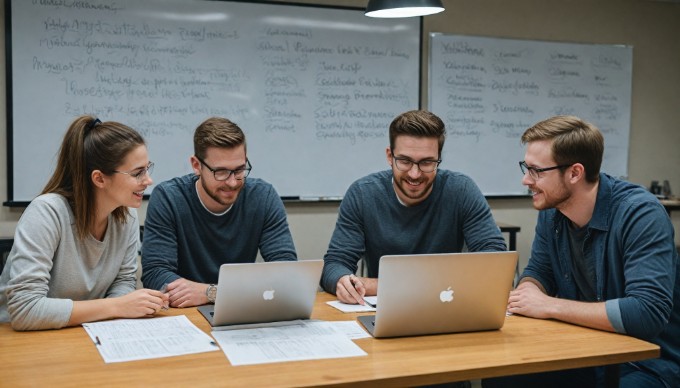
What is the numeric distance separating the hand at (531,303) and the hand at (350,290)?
45 cm

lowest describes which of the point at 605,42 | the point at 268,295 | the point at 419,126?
the point at 268,295

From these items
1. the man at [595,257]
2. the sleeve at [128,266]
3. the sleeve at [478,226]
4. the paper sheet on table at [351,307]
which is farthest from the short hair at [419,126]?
the sleeve at [128,266]

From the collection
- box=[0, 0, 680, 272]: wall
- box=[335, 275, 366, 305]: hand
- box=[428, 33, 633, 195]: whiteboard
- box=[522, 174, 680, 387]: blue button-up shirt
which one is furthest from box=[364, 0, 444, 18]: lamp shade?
box=[428, 33, 633, 195]: whiteboard

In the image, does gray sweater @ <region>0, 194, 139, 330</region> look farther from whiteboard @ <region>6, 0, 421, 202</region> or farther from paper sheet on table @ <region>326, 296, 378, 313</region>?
whiteboard @ <region>6, 0, 421, 202</region>

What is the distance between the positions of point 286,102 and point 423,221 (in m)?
1.87

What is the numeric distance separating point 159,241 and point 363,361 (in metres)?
1.05

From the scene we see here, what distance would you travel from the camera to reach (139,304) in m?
1.85

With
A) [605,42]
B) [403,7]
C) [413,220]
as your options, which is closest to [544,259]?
[413,220]

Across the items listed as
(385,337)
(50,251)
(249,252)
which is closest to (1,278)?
(50,251)

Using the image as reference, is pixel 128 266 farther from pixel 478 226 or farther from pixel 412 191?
pixel 478 226

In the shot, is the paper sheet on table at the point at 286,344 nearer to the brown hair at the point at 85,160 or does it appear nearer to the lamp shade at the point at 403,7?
the brown hair at the point at 85,160

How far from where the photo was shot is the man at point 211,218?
90.7 inches

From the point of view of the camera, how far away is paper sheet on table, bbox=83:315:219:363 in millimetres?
1543

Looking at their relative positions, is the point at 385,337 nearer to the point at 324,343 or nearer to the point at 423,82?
the point at 324,343
